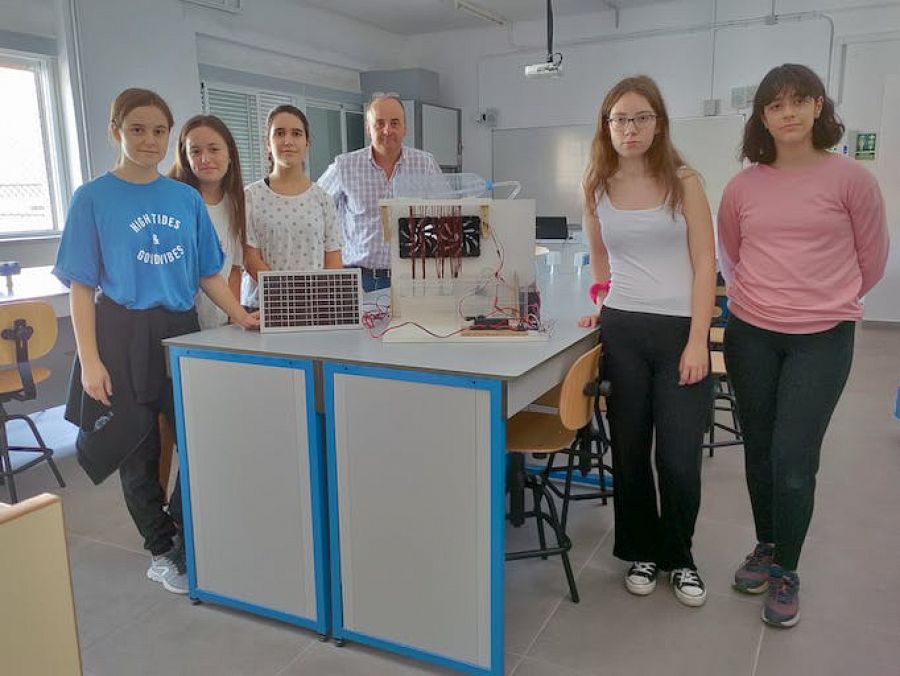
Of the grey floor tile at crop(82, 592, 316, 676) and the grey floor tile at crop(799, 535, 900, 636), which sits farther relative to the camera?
the grey floor tile at crop(799, 535, 900, 636)

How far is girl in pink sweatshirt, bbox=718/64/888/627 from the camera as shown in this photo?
1.86 metres

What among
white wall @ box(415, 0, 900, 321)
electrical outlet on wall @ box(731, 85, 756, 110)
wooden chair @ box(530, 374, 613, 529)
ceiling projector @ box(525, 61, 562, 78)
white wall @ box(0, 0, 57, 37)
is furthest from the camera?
electrical outlet on wall @ box(731, 85, 756, 110)

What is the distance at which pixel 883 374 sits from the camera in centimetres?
495

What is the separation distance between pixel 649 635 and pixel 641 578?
0.73 ft

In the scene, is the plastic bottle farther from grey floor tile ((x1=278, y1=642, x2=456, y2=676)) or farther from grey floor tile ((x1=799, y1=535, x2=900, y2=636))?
grey floor tile ((x1=799, y1=535, x2=900, y2=636))

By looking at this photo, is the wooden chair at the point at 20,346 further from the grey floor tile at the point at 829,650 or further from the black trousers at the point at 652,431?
the grey floor tile at the point at 829,650

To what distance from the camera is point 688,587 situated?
7.25ft

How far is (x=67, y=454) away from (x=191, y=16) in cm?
362

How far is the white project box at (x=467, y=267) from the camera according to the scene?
229cm

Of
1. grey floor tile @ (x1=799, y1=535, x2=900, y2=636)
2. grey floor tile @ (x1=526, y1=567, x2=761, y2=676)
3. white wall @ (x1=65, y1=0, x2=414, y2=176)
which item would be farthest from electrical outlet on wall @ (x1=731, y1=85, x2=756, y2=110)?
grey floor tile @ (x1=526, y1=567, x2=761, y2=676)

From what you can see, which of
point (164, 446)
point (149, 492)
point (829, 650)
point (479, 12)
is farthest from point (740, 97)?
point (149, 492)

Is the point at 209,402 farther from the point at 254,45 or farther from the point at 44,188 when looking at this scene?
the point at 254,45

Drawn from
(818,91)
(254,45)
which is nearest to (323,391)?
(818,91)

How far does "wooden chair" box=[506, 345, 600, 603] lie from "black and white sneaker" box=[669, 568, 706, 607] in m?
0.31
